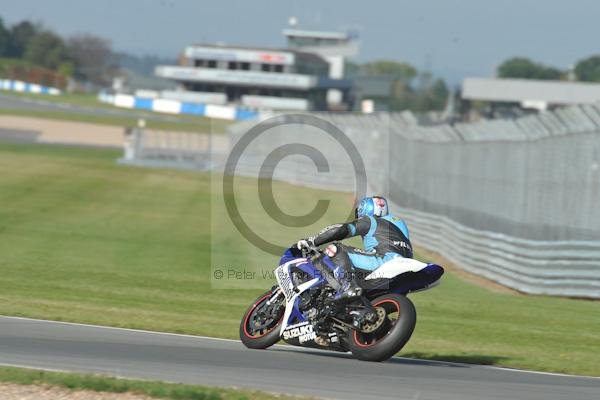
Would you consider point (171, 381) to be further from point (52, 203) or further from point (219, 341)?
point (52, 203)

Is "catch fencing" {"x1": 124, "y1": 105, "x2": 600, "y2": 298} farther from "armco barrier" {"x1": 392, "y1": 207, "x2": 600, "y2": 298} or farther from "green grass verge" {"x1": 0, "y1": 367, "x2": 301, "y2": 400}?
"green grass verge" {"x1": 0, "y1": 367, "x2": 301, "y2": 400}

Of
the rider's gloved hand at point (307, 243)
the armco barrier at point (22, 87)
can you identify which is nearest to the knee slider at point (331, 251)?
the rider's gloved hand at point (307, 243)

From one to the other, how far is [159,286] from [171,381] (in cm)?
837

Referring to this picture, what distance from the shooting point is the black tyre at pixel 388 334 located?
32.1ft

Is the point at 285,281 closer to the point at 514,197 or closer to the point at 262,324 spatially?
the point at 262,324

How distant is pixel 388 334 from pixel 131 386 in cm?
245

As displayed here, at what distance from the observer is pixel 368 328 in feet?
33.8

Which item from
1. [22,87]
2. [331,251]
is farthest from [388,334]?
[22,87]

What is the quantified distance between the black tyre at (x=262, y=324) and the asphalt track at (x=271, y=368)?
122 mm

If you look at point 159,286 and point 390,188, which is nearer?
point 159,286

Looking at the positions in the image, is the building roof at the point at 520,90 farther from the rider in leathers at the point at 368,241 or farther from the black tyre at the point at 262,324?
the rider in leathers at the point at 368,241

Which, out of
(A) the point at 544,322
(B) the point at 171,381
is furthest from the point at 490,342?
(B) the point at 171,381

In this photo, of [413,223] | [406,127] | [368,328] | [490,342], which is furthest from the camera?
[406,127]

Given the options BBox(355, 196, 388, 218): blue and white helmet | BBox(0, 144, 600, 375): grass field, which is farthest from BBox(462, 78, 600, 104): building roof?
BBox(355, 196, 388, 218): blue and white helmet
